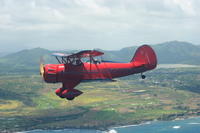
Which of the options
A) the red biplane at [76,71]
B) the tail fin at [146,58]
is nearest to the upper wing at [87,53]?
the red biplane at [76,71]

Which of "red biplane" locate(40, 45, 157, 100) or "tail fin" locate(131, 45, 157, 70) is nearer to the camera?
"red biplane" locate(40, 45, 157, 100)

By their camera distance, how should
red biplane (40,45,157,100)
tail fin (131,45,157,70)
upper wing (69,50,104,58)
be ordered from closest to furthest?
1. upper wing (69,50,104,58)
2. red biplane (40,45,157,100)
3. tail fin (131,45,157,70)

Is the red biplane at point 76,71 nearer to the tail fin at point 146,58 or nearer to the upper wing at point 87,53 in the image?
the upper wing at point 87,53

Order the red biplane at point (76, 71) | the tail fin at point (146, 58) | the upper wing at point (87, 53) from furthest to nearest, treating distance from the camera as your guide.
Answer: the tail fin at point (146, 58) < the red biplane at point (76, 71) < the upper wing at point (87, 53)

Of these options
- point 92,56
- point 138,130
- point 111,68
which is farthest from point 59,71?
point 138,130

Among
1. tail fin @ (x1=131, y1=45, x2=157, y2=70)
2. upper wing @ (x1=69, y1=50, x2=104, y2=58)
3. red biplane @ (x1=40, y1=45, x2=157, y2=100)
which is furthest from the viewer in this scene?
tail fin @ (x1=131, y1=45, x2=157, y2=70)

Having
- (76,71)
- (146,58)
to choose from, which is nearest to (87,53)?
(76,71)

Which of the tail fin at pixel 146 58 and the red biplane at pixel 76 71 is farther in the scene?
the tail fin at pixel 146 58

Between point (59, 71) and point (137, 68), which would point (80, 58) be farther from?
point (137, 68)

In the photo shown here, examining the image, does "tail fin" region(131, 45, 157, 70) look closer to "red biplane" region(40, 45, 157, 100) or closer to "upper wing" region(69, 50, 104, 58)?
"red biplane" region(40, 45, 157, 100)

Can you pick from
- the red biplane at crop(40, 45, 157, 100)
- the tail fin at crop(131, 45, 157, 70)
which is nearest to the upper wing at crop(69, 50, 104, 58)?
the red biplane at crop(40, 45, 157, 100)

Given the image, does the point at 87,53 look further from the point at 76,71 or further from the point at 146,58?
the point at 146,58
